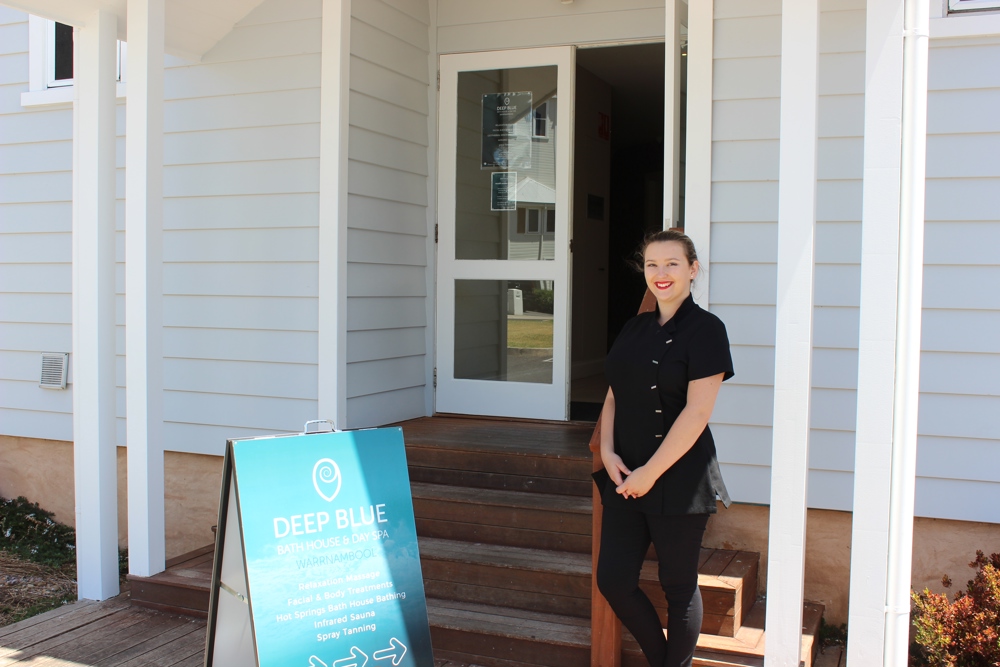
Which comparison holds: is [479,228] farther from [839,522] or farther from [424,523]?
[839,522]

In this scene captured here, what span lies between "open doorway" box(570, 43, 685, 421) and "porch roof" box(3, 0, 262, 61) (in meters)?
2.41

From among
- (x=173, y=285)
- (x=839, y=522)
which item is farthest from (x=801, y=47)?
(x=173, y=285)

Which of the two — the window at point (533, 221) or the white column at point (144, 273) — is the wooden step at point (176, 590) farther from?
the window at point (533, 221)

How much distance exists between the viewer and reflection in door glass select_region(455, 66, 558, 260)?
4.90 meters

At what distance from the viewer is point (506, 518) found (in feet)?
12.3

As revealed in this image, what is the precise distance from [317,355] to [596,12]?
240 centimetres

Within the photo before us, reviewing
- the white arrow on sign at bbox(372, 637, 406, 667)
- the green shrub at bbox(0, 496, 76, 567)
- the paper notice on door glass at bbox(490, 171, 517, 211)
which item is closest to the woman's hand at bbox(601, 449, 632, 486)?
the white arrow on sign at bbox(372, 637, 406, 667)

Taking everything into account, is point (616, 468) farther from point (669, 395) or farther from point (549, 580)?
point (549, 580)

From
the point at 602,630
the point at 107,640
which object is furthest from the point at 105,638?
the point at 602,630

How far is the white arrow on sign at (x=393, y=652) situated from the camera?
8.21 ft

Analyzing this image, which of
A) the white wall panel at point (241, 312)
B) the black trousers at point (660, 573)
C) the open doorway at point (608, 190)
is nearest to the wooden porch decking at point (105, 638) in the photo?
the black trousers at point (660, 573)

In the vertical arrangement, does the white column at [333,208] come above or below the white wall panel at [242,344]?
above

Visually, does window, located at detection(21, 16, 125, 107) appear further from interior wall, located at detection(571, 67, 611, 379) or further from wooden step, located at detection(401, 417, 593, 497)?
interior wall, located at detection(571, 67, 611, 379)

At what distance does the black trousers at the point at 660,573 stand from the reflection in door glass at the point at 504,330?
235cm
